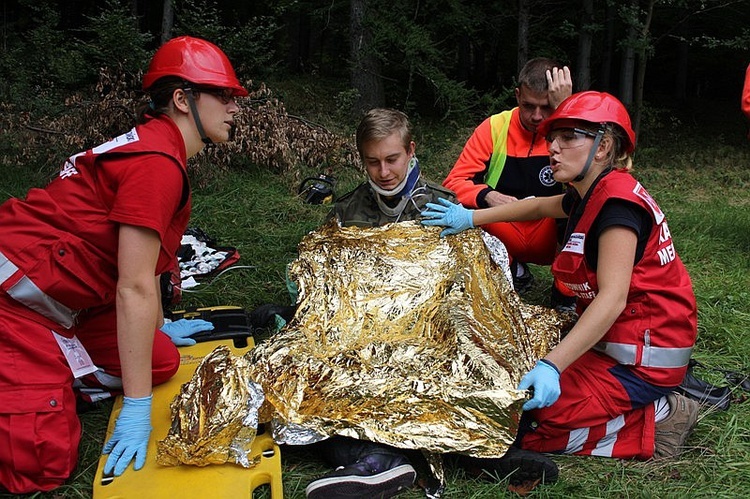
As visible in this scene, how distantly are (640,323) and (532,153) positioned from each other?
1503mm

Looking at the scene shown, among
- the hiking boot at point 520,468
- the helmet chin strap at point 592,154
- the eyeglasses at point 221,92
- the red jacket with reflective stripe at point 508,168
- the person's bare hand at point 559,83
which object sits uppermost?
the person's bare hand at point 559,83

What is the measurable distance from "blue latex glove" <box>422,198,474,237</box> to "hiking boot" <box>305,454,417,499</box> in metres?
1.18

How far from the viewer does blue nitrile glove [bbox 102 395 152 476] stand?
197cm

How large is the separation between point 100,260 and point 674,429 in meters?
2.11

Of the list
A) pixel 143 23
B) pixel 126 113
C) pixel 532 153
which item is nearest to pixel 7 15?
pixel 143 23

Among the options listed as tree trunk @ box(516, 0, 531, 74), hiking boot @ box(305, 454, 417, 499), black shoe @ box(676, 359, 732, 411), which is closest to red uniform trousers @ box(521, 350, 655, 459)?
black shoe @ box(676, 359, 732, 411)

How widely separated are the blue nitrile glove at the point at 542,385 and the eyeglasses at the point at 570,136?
31.1 inches

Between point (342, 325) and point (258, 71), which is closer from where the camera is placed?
point (342, 325)

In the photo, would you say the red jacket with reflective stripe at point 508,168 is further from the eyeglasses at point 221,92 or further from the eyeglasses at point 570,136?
the eyeglasses at point 221,92

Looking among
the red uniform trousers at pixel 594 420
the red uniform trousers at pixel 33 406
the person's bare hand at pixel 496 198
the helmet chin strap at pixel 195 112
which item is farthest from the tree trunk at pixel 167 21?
the red uniform trousers at pixel 594 420

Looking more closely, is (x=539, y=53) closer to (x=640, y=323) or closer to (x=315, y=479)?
(x=640, y=323)

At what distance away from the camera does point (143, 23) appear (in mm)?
13570

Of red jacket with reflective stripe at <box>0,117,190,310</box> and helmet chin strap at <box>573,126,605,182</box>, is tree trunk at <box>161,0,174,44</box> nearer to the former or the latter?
red jacket with reflective stripe at <box>0,117,190,310</box>

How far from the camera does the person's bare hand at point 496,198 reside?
3279 mm
